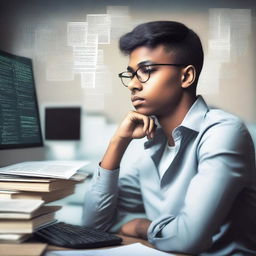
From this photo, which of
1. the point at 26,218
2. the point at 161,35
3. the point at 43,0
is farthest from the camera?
the point at 43,0

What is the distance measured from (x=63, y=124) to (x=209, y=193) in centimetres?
53

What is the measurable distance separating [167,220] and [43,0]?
0.82 m

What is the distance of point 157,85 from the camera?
3.63 ft

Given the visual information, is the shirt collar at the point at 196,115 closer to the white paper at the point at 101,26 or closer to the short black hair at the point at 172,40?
the short black hair at the point at 172,40

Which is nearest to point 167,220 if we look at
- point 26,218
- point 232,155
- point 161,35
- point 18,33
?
point 232,155

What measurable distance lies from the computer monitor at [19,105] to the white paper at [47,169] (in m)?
0.08

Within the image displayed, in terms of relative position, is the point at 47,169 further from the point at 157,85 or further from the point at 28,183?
the point at 157,85

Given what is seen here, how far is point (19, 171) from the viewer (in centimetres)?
107

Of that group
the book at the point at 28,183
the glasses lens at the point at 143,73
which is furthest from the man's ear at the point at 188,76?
the book at the point at 28,183

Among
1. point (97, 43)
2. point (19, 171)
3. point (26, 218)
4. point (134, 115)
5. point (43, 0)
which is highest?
point (43, 0)

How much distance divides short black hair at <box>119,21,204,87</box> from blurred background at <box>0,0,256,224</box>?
0.02m

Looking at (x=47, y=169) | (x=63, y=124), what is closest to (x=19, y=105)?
(x=63, y=124)

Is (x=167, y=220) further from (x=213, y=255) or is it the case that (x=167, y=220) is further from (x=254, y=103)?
(x=254, y=103)

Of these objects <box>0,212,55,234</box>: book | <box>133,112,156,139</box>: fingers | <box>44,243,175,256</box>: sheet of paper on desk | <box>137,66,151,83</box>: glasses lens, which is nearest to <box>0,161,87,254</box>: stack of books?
<box>0,212,55,234</box>: book
